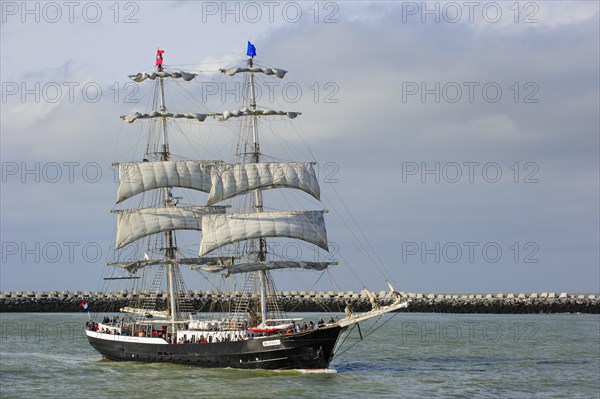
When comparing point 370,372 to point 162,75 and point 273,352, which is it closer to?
point 273,352

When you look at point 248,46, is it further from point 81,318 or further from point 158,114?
point 81,318

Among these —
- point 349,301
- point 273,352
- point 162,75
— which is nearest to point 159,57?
point 162,75

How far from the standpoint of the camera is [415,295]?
4729 inches

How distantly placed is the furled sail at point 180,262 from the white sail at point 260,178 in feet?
14.7

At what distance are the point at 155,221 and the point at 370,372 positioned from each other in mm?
17658

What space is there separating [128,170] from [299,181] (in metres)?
12.1

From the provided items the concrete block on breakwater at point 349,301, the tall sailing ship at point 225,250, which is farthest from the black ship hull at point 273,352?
the concrete block on breakwater at point 349,301

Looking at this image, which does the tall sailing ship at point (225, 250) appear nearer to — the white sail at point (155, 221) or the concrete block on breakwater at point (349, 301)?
the white sail at point (155, 221)

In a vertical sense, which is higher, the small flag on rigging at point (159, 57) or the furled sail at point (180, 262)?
the small flag on rigging at point (159, 57)

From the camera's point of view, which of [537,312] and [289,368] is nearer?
[289,368]

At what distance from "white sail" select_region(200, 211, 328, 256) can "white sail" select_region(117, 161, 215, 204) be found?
5.36m

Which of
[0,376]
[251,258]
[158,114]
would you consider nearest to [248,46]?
[158,114]

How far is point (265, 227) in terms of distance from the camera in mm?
56312

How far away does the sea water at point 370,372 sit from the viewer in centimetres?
4522
